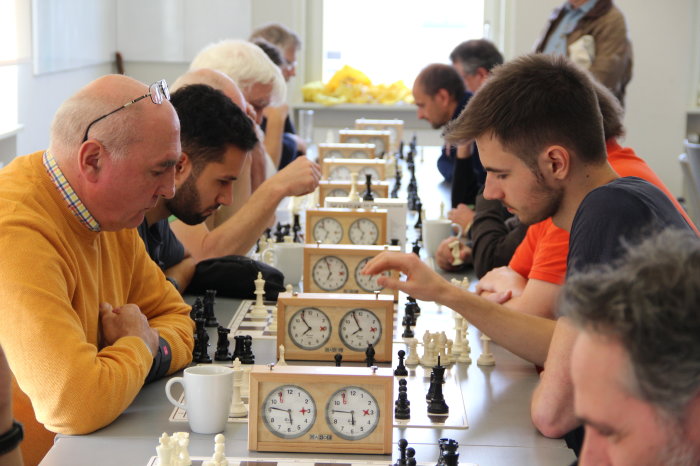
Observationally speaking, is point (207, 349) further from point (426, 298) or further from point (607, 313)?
point (607, 313)

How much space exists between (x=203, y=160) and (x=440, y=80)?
321cm

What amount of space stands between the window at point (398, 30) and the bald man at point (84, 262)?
7530 mm

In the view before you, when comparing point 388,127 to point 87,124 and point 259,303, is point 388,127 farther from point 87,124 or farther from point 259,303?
point 87,124

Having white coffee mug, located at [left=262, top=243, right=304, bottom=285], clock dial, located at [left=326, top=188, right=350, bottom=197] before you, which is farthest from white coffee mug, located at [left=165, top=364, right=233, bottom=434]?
clock dial, located at [left=326, top=188, right=350, bottom=197]

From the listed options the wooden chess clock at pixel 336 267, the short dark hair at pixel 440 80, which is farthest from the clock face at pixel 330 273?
the short dark hair at pixel 440 80

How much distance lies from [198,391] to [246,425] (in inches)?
6.0

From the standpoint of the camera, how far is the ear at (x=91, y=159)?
2.30m

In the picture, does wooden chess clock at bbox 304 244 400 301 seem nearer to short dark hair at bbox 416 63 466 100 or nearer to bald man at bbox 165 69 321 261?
bald man at bbox 165 69 321 261

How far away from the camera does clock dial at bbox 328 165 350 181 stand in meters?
4.87

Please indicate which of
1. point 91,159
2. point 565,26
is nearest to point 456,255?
point 91,159

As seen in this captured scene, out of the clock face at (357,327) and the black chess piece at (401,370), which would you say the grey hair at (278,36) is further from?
the black chess piece at (401,370)

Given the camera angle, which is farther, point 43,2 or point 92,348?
point 43,2

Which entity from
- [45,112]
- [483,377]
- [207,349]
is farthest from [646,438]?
[45,112]

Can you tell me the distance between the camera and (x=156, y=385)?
2420mm
